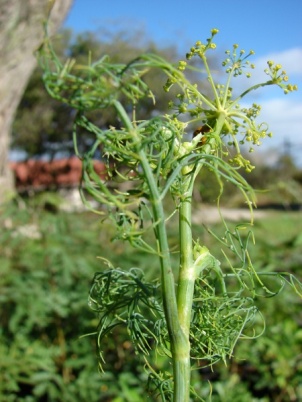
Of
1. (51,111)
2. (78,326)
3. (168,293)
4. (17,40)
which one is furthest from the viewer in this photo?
(51,111)

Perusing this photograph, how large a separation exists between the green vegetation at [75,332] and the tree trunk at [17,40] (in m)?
1.61

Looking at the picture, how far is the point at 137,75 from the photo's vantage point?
58 centimetres

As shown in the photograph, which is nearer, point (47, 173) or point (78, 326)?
point (78, 326)

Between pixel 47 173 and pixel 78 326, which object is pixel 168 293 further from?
pixel 47 173

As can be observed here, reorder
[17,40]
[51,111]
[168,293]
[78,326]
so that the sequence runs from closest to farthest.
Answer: [168,293], [78,326], [17,40], [51,111]

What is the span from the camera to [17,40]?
5.02 metres

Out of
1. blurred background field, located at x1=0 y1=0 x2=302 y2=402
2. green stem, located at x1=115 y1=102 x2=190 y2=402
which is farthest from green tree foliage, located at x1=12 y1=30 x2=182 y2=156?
green stem, located at x1=115 y1=102 x2=190 y2=402

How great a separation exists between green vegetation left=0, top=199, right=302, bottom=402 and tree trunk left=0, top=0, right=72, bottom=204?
1615 millimetres

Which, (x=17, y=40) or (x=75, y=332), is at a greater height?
(x=17, y=40)

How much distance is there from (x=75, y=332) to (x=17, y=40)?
2.84 metres

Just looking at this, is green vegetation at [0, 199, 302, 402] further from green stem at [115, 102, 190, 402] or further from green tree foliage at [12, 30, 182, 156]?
green tree foliage at [12, 30, 182, 156]

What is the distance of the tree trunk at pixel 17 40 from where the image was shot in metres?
4.88

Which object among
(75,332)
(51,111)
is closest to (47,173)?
(51,111)

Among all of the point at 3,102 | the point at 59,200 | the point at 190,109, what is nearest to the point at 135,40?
the point at 3,102
